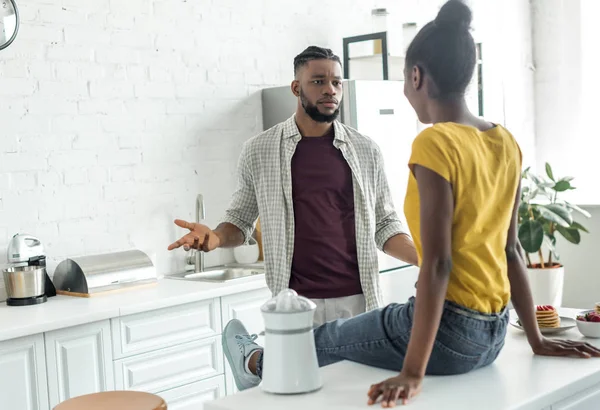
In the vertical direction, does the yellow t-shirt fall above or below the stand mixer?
above

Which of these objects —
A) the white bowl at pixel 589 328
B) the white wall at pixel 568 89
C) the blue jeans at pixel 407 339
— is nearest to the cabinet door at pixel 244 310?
the blue jeans at pixel 407 339

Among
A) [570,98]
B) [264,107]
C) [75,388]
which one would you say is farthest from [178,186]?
[570,98]

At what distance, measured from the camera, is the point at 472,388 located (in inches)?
72.7

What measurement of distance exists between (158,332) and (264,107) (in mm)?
1624

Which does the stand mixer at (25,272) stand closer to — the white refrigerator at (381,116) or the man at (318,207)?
the man at (318,207)

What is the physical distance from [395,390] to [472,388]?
203mm

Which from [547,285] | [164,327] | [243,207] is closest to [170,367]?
[164,327]

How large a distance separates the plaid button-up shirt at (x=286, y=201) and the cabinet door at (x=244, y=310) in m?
0.74

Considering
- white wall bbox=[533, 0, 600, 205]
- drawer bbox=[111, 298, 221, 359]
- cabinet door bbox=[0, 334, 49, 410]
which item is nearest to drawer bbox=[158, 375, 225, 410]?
drawer bbox=[111, 298, 221, 359]

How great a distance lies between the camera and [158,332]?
3.34m

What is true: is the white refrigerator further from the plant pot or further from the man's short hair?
the man's short hair

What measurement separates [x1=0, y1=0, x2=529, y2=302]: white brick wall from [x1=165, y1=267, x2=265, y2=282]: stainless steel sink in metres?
0.09

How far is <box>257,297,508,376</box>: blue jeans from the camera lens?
74.8 inches

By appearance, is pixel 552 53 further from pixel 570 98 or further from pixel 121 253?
pixel 121 253
